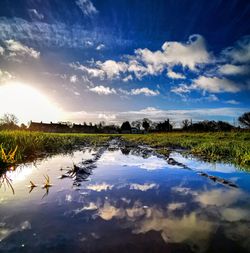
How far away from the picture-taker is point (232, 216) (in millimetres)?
3832

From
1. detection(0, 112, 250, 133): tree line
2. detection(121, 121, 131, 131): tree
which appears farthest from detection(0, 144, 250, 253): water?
detection(121, 121, 131, 131): tree

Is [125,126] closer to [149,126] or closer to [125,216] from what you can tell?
[149,126]

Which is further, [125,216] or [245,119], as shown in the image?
[245,119]

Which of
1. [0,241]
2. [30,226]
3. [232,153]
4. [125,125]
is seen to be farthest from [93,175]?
[125,125]

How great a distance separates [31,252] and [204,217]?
267 cm

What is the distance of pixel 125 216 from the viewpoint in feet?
12.2

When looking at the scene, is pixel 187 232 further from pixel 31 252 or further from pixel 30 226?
pixel 30 226

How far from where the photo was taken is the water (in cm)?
284

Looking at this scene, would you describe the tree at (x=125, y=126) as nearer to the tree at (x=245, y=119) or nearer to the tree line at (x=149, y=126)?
the tree line at (x=149, y=126)

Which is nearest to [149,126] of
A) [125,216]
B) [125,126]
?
[125,126]

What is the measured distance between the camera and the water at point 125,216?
2.84 m

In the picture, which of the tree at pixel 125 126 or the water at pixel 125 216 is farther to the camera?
the tree at pixel 125 126

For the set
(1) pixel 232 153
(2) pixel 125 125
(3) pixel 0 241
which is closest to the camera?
(3) pixel 0 241

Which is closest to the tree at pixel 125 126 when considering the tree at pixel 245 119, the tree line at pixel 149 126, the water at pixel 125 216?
the tree line at pixel 149 126
